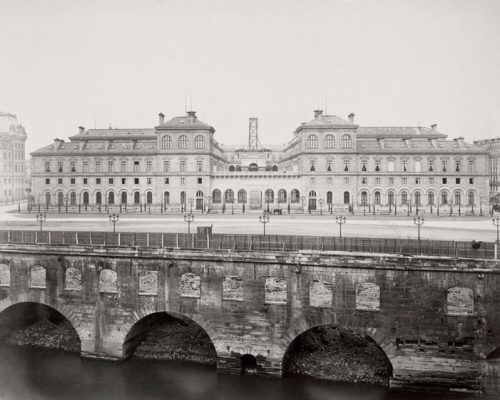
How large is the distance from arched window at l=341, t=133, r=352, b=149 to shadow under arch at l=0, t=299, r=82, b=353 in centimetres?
5030

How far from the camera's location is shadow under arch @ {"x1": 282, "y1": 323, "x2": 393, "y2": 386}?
83.7 feet

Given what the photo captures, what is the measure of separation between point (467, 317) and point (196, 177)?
52.1 metres

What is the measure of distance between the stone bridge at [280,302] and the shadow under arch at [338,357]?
4.35 feet

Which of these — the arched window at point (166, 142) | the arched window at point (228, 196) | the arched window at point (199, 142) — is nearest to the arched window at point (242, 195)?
the arched window at point (228, 196)

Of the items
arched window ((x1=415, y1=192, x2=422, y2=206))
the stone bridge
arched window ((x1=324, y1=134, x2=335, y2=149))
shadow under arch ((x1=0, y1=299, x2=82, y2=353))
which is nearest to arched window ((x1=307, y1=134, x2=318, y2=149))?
arched window ((x1=324, y1=134, x2=335, y2=149))

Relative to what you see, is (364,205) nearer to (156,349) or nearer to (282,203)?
(282,203)

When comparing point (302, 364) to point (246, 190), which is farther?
point (246, 190)

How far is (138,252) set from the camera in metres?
26.7

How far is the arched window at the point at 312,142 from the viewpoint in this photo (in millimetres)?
68375

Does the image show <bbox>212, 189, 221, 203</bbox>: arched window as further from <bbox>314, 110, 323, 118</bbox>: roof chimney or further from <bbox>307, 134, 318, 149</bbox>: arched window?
<bbox>314, 110, 323, 118</bbox>: roof chimney

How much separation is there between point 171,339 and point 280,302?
1011cm

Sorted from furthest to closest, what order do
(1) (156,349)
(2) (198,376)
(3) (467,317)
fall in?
(1) (156,349) < (2) (198,376) < (3) (467,317)

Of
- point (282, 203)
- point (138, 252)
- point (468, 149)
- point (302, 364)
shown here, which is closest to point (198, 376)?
point (302, 364)

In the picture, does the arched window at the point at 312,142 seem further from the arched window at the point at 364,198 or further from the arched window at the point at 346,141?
the arched window at the point at 364,198
